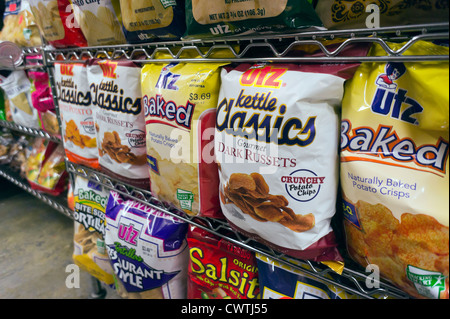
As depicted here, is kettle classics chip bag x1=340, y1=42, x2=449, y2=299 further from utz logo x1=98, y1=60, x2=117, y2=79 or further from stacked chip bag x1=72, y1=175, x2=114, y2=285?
stacked chip bag x1=72, y1=175, x2=114, y2=285

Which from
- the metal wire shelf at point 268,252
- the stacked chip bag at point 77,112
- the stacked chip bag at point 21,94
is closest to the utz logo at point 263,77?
the metal wire shelf at point 268,252

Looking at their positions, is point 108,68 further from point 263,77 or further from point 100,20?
point 263,77

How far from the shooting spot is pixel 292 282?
2.72 feet

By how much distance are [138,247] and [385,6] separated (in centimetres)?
102

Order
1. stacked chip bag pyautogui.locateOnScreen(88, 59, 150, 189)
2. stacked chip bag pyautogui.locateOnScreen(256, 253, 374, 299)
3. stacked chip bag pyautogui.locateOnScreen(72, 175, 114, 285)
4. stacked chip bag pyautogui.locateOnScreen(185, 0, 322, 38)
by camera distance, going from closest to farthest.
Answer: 1. stacked chip bag pyautogui.locateOnScreen(185, 0, 322, 38)
2. stacked chip bag pyautogui.locateOnScreen(256, 253, 374, 299)
3. stacked chip bag pyautogui.locateOnScreen(88, 59, 150, 189)
4. stacked chip bag pyautogui.locateOnScreen(72, 175, 114, 285)

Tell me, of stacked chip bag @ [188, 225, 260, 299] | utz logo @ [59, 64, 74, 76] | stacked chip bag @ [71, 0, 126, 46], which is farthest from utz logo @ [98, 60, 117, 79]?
stacked chip bag @ [188, 225, 260, 299]

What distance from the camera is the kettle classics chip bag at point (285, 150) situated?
0.63 metres

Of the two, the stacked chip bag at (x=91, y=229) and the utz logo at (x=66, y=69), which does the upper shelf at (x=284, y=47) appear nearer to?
the utz logo at (x=66, y=69)

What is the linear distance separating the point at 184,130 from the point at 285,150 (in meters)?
0.33

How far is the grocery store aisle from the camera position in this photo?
0.70 meters

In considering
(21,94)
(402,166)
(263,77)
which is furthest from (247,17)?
(21,94)

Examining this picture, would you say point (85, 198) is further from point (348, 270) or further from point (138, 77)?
point (348, 270)

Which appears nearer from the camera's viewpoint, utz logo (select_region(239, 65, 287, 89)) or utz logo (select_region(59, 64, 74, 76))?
utz logo (select_region(239, 65, 287, 89))
